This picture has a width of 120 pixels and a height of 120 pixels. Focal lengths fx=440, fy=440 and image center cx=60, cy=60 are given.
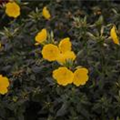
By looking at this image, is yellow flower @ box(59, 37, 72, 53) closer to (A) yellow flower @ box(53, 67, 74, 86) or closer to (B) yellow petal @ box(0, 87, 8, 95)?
(A) yellow flower @ box(53, 67, 74, 86)

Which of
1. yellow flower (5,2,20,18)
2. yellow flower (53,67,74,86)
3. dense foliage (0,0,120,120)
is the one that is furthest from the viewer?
yellow flower (5,2,20,18)

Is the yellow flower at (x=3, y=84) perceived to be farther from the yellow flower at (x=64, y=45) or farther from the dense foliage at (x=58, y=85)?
the yellow flower at (x=64, y=45)

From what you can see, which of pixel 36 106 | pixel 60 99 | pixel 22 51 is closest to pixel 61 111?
pixel 60 99

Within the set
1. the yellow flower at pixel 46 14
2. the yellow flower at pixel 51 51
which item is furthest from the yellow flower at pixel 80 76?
the yellow flower at pixel 46 14

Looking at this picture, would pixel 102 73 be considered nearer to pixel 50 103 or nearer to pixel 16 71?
pixel 50 103

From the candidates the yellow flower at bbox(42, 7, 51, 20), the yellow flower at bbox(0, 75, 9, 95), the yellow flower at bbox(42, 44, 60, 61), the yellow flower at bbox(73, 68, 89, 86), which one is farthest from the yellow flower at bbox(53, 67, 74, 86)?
the yellow flower at bbox(42, 7, 51, 20)

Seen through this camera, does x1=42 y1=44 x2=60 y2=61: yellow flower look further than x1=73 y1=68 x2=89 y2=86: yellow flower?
Yes

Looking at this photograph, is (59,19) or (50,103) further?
(59,19)
